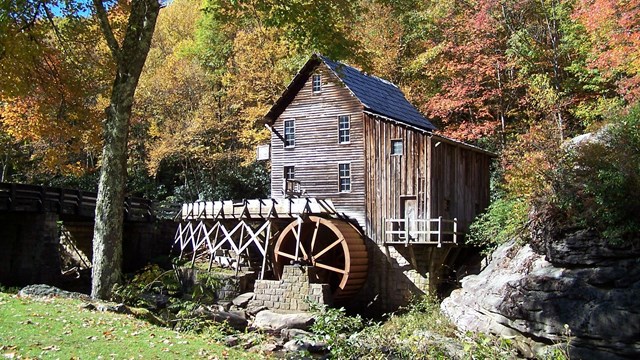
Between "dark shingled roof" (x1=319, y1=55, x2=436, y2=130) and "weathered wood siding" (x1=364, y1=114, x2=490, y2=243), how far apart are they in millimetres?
937

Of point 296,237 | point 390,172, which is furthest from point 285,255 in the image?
point 390,172

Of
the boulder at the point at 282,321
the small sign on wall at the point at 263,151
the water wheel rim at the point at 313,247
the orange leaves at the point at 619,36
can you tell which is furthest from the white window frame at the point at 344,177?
the orange leaves at the point at 619,36

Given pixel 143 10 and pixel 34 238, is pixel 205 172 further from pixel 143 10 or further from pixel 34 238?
pixel 143 10

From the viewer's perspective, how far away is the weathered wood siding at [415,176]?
20.3 m

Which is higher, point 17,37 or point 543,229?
point 17,37

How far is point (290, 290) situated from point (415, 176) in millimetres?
5958

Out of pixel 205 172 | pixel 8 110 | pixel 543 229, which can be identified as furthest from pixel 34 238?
pixel 543 229

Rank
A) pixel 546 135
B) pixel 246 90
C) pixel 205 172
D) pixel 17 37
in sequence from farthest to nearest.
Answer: pixel 205 172
pixel 246 90
pixel 546 135
pixel 17 37

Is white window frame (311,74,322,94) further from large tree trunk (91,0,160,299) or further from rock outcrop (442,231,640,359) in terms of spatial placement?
rock outcrop (442,231,640,359)

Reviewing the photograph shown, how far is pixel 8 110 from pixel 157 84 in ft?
43.3

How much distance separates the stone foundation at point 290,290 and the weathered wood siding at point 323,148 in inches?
123

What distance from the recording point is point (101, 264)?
412 inches

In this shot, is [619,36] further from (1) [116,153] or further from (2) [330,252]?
(1) [116,153]

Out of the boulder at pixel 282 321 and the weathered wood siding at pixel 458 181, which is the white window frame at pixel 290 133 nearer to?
A: the weathered wood siding at pixel 458 181
